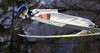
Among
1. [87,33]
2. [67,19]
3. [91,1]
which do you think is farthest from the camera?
[91,1]

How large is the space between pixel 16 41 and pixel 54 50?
4.10 feet

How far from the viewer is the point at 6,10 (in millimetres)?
3541

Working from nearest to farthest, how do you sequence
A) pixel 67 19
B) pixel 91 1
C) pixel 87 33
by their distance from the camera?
pixel 67 19 → pixel 87 33 → pixel 91 1

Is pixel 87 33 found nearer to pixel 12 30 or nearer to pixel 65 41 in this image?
pixel 65 41

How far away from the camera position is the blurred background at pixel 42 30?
3.40 metres

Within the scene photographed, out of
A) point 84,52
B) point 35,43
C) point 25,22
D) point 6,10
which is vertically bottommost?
point 84,52

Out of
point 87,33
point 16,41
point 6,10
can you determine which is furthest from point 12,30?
point 87,33

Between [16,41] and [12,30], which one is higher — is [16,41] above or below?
below

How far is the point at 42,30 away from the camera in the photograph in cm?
351

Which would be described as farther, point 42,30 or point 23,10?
point 42,30

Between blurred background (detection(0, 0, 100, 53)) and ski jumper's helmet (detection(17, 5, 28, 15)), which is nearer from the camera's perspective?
ski jumper's helmet (detection(17, 5, 28, 15))

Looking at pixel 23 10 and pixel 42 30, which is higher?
pixel 23 10

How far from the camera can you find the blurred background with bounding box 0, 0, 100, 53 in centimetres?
340

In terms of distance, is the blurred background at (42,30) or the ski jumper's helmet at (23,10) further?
the blurred background at (42,30)
